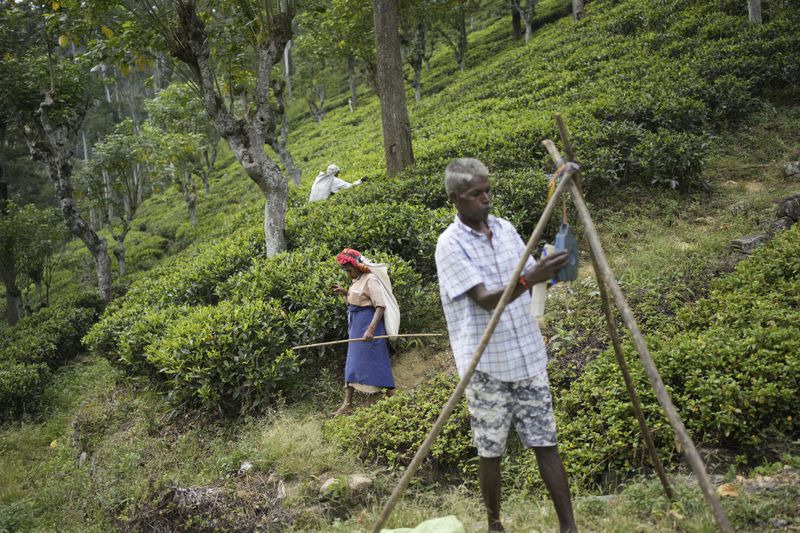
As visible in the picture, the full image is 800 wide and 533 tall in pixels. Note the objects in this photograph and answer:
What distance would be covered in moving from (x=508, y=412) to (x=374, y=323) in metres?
2.82

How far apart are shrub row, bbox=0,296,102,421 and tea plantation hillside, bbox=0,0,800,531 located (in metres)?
0.05

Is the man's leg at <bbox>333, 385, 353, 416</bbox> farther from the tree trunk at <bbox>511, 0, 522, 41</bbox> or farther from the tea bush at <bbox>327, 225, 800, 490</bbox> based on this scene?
the tree trunk at <bbox>511, 0, 522, 41</bbox>

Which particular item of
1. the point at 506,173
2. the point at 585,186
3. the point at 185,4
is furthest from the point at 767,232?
the point at 185,4

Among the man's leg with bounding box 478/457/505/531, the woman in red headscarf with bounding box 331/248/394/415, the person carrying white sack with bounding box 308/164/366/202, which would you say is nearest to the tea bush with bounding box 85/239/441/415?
the woman in red headscarf with bounding box 331/248/394/415

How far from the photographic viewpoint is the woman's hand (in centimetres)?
628

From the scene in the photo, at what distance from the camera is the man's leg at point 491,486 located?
2.97 metres

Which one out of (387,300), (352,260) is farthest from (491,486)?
(352,260)

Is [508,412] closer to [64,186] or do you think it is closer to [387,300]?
[387,300]

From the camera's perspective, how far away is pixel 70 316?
39.7 feet

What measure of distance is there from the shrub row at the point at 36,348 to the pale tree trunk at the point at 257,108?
4489mm

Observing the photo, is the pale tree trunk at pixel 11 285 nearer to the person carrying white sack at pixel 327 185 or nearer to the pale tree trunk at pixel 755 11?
the person carrying white sack at pixel 327 185

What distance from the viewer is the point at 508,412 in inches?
117

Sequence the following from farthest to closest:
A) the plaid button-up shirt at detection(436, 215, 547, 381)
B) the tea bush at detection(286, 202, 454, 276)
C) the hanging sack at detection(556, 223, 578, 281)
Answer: the tea bush at detection(286, 202, 454, 276)
the plaid button-up shirt at detection(436, 215, 547, 381)
the hanging sack at detection(556, 223, 578, 281)

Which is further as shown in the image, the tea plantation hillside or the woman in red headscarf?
the woman in red headscarf
